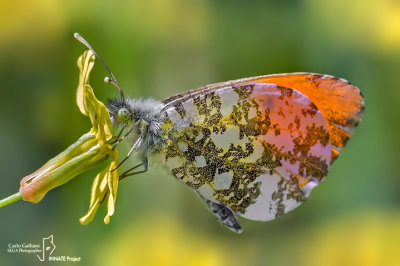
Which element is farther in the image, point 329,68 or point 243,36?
point 243,36

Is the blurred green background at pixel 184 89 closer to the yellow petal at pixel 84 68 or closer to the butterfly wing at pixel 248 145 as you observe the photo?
the butterfly wing at pixel 248 145

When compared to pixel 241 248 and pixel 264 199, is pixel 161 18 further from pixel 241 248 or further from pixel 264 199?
pixel 264 199

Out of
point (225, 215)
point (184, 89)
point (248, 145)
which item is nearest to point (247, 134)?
point (248, 145)

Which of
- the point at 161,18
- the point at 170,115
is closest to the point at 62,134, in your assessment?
the point at 161,18

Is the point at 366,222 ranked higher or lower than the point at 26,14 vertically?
lower

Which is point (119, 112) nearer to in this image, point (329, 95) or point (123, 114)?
point (123, 114)

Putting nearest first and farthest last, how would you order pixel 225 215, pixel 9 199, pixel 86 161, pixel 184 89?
pixel 9 199
pixel 86 161
pixel 225 215
pixel 184 89
